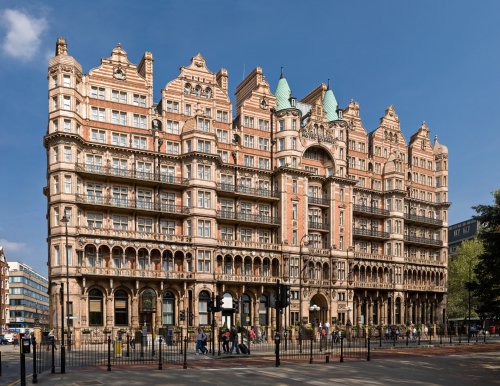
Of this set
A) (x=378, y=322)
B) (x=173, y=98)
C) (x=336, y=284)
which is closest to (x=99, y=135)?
(x=173, y=98)

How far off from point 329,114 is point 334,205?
1212 cm

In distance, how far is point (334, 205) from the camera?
213ft

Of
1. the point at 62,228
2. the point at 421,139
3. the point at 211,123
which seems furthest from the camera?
the point at 421,139

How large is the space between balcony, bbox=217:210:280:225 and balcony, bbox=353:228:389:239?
44.0 ft

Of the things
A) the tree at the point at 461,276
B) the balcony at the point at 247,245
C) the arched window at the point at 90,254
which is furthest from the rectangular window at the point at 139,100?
the tree at the point at 461,276

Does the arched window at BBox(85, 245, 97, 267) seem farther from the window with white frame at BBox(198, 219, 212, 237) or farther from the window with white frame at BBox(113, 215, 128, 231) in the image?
the window with white frame at BBox(198, 219, 212, 237)

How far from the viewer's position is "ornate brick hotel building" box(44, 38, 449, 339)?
5006 cm

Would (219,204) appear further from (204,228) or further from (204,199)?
(204,228)

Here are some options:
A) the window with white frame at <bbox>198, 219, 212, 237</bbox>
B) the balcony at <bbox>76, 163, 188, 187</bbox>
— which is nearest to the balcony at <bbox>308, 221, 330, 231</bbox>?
the window with white frame at <bbox>198, 219, 212, 237</bbox>

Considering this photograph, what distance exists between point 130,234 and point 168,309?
9.13 meters

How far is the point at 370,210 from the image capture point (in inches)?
2768

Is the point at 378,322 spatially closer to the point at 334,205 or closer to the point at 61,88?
the point at 334,205

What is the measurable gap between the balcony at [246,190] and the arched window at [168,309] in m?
12.8

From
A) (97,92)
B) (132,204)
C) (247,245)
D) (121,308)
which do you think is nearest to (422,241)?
(247,245)
